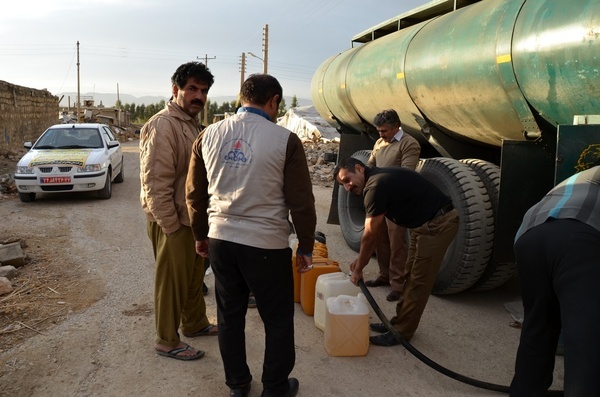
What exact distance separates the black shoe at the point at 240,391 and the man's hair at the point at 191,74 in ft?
6.48

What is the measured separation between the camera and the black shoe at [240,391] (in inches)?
121

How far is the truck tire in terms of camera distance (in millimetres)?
4621

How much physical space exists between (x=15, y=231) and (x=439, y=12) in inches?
251

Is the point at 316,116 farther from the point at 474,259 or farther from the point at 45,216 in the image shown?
the point at 474,259

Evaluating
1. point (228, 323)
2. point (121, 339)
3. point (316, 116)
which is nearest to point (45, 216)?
point (121, 339)

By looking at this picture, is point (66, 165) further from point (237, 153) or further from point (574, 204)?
point (574, 204)

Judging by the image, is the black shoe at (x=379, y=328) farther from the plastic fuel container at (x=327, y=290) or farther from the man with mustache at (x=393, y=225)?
the man with mustache at (x=393, y=225)

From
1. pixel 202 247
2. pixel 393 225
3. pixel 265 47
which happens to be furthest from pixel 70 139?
pixel 265 47

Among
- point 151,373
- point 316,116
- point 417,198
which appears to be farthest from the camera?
point 316,116

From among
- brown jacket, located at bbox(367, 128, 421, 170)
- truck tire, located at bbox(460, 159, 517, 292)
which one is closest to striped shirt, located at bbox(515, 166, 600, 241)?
truck tire, located at bbox(460, 159, 517, 292)

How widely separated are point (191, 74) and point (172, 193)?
80cm

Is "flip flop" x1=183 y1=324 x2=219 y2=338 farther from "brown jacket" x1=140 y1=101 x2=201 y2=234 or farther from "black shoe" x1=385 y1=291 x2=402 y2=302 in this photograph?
"black shoe" x1=385 y1=291 x2=402 y2=302

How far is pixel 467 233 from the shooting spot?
14.7 feet

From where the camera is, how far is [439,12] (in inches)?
237
